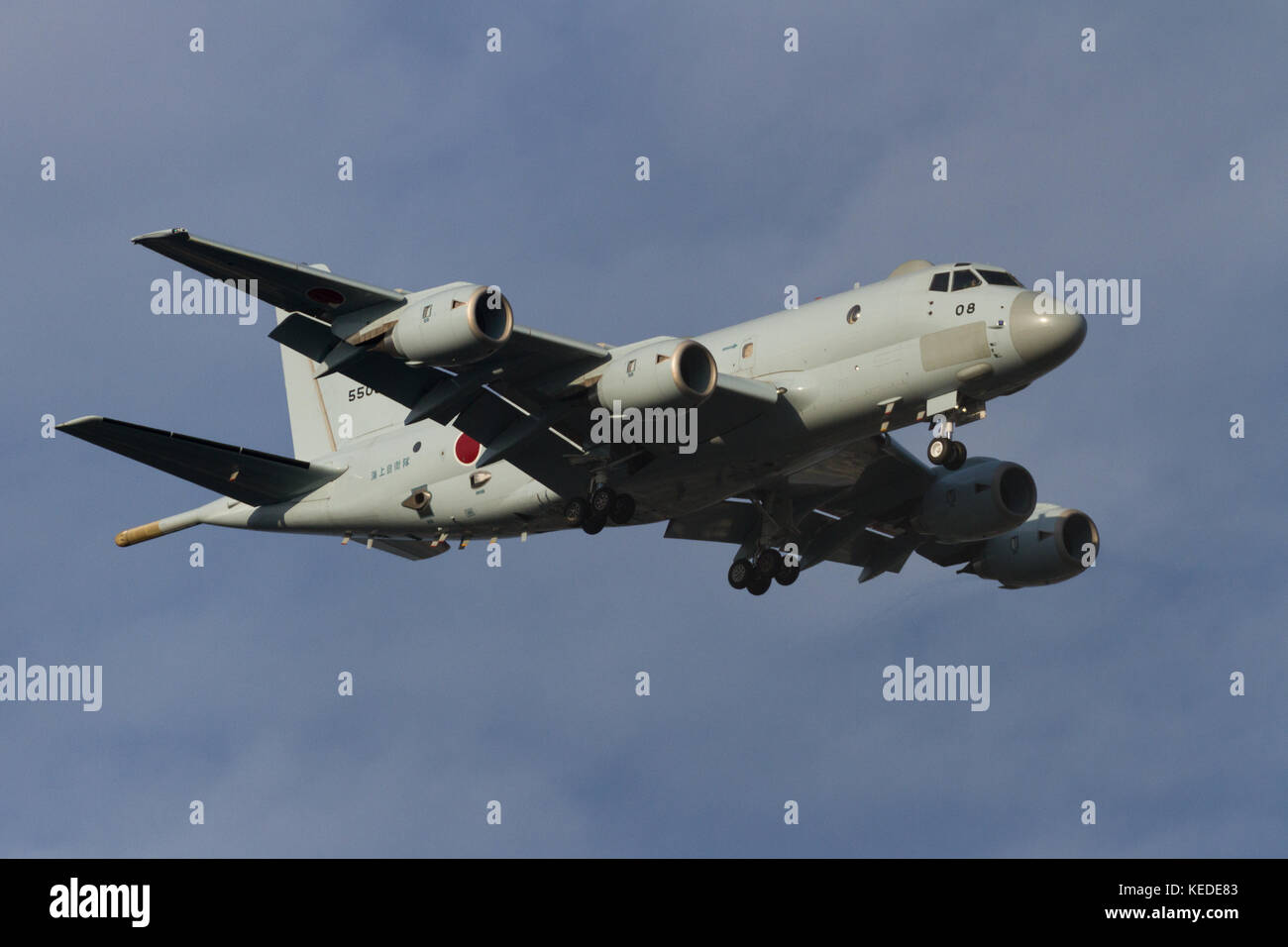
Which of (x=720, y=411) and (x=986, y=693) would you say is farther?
(x=986, y=693)

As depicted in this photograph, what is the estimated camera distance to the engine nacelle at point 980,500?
153ft

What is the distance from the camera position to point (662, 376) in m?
38.6

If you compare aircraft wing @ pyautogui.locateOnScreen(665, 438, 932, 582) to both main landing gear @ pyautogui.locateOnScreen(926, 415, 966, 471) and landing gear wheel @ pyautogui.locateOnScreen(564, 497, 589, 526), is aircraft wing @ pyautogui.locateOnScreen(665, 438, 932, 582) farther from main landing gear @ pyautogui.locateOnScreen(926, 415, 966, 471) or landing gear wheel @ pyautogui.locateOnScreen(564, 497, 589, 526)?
main landing gear @ pyautogui.locateOnScreen(926, 415, 966, 471)

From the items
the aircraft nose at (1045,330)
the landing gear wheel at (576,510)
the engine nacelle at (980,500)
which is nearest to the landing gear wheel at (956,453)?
the aircraft nose at (1045,330)

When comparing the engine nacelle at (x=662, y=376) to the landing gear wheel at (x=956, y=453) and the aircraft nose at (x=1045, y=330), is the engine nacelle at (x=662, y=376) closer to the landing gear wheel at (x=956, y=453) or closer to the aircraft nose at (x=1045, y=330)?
the landing gear wheel at (x=956, y=453)

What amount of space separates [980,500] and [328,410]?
712 inches

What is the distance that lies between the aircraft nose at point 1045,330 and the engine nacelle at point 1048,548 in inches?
474

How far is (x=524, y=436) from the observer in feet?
135

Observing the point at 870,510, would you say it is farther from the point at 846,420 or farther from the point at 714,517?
the point at 846,420

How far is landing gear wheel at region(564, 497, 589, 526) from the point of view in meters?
42.7

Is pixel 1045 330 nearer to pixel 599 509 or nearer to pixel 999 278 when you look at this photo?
pixel 999 278

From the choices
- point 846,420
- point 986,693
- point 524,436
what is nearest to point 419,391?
point 524,436

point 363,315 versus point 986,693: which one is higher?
point 363,315

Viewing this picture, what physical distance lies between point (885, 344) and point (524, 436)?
845cm
